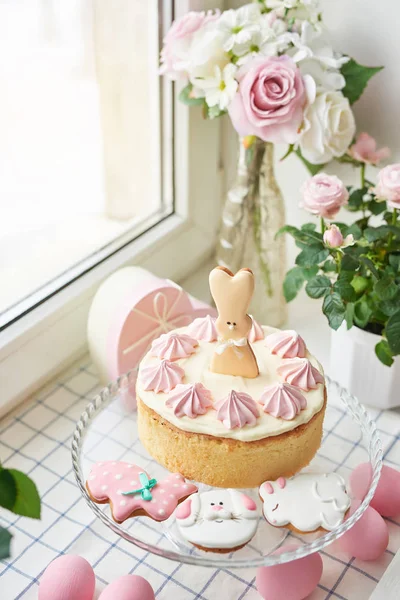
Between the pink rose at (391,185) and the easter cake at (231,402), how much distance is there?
24 cm

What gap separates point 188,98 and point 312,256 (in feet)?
1.19

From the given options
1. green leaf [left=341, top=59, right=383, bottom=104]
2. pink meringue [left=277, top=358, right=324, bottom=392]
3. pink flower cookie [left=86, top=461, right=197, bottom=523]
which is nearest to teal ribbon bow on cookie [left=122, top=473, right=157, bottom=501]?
pink flower cookie [left=86, top=461, right=197, bottom=523]

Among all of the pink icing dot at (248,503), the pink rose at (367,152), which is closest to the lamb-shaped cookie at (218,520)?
the pink icing dot at (248,503)

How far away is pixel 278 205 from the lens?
4.06ft

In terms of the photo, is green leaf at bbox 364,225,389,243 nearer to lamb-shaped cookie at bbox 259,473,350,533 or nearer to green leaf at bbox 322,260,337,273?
green leaf at bbox 322,260,337,273

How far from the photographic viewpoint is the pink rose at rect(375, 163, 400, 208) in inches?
38.7

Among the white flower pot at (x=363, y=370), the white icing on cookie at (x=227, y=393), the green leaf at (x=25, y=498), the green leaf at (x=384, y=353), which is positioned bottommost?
the white flower pot at (x=363, y=370)

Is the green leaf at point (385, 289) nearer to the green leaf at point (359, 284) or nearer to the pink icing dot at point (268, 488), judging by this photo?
the green leaf at point (359, 284)

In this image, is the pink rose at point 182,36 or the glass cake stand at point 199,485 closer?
the glass cake stand at point 199,485

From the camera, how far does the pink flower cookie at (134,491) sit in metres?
0.83

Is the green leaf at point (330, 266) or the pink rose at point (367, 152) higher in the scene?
the pink rose at point (367, 152)

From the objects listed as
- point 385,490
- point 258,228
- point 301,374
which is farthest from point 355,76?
point 385,490

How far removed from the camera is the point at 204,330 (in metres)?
0.97

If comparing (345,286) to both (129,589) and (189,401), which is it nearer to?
(189,401)
